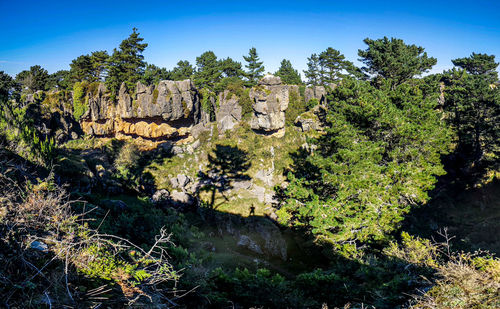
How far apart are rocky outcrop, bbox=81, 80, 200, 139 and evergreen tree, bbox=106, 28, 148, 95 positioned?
1.40 meters

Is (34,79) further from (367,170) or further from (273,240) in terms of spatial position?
(367,170)

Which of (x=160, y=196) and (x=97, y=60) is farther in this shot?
(x=97, y=60)

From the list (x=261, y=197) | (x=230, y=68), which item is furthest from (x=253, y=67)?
(x=261, y=197)

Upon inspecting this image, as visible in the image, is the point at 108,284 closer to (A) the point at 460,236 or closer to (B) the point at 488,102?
(A) the point at 460,236

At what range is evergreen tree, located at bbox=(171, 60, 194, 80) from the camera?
48719 mm

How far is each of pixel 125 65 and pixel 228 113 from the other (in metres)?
17.4

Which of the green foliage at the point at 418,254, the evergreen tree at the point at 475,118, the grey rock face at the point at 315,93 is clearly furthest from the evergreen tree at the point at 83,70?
the evergreen tree at the point at 475,118

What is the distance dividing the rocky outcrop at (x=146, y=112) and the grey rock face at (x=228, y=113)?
388 centimetres

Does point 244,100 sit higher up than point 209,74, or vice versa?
point 209,74

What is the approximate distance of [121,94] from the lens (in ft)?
120

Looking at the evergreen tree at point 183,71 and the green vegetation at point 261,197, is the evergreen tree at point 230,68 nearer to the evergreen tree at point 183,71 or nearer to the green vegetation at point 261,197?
the green vegetation at point 261,197

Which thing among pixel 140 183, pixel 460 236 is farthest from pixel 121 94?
pixel 460 236

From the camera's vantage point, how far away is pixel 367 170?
14.3 meters

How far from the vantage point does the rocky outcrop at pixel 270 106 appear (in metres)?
33.9
